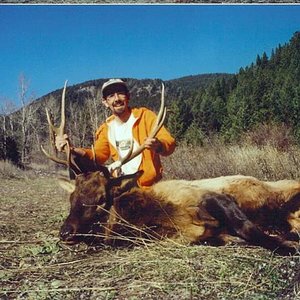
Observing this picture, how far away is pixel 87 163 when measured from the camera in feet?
13.9

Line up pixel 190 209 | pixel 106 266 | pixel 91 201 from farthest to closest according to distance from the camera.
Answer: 1. pixel 190 209
2. pixel 91 201
3. pixel 106 266

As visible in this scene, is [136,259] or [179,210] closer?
[136,259]

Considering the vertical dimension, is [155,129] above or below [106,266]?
above

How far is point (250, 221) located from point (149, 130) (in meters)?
0.83

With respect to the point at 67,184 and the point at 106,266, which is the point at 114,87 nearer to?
the point at 67,184

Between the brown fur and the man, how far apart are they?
135 mm

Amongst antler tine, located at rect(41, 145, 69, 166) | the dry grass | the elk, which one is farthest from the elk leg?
antler tine, located at rect(41, 145, 69, 166)

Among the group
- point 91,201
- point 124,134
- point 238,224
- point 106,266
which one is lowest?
point 106,266

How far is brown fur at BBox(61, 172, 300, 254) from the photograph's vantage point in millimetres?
4203

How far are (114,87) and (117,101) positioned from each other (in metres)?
0.09

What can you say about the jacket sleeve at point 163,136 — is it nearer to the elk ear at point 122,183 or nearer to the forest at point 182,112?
the forest at point 182,112

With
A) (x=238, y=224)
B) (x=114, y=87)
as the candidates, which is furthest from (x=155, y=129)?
(x=238, y=224)

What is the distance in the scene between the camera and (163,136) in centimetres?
418

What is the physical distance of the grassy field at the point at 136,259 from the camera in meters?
3.93
